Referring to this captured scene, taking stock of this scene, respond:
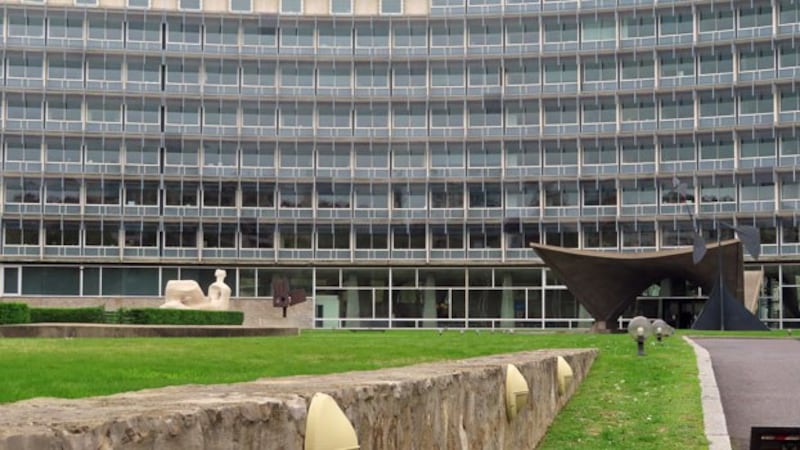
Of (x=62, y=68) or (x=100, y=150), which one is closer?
(x=62, y=68)

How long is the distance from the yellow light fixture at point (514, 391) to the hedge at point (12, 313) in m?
31.3

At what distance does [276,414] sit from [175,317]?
40.5m

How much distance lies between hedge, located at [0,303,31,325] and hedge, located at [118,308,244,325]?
161 inches

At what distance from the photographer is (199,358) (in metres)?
16.1

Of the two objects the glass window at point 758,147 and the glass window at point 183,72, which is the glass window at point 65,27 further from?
the glass window at point 758,147

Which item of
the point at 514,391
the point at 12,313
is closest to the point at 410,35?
Result: the point at 12,313

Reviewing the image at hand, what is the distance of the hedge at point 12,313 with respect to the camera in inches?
1523

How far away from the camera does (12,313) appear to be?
39156 mm

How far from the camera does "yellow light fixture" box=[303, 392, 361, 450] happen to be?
4.93m

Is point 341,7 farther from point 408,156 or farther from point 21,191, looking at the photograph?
point 21,191

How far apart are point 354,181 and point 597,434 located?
58.7m

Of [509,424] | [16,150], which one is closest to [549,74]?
[16,150]

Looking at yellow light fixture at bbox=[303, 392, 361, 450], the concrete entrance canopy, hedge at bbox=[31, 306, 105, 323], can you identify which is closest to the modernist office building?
the concrete entrance canopy

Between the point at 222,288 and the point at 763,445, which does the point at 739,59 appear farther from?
the point at 763,445
